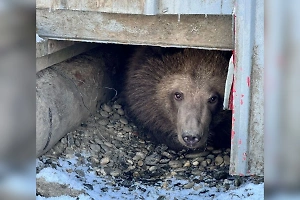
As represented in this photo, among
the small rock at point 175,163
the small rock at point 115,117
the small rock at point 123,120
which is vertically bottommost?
the small rock at point 175,163

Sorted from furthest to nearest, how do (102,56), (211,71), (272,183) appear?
(102,56)
(211,71)
(272,183)

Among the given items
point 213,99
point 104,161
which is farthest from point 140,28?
point 104,161

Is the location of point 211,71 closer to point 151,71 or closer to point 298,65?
point 151,71

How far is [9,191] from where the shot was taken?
138cm

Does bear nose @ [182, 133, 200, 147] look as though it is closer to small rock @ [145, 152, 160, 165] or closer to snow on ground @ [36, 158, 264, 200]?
snow on ground @ [36, 158, 264, 200]

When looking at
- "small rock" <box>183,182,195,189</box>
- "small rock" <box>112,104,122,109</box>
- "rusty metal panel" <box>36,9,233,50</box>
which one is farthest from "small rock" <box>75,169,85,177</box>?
"small rock" <box>112,104,122,109</box>

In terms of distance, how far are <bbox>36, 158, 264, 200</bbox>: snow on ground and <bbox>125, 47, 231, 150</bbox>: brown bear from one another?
1.37 feet

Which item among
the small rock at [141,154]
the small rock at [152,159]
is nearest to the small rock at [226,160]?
the small rock at [152,159]

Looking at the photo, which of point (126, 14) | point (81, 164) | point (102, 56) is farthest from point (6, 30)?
point (102, 56)

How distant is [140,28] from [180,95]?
945 mm

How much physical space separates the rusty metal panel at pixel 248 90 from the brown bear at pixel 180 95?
0.60 m

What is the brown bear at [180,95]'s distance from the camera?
429cm

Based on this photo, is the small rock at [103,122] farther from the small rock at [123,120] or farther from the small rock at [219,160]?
the small rock at [219,160]

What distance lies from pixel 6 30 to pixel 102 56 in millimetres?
4160
